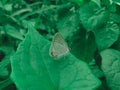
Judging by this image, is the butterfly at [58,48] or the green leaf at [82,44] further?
the green leaf at [82,44]

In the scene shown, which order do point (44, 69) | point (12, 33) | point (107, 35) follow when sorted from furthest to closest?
point (12, 33)
point (107, 35)
point (44, 69)

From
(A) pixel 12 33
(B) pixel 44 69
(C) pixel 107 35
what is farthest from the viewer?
(A) pixel 12 33

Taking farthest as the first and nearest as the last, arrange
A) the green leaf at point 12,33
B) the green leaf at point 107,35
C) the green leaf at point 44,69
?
1. the green leaf at point 12,33
2. the green leaf at point 107,35
3. the green leaf at point 44,69

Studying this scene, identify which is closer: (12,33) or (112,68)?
(112,68)

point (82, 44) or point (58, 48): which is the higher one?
point (58, 48)

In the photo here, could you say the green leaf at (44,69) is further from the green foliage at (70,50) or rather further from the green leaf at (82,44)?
the green leaf at (82,44)

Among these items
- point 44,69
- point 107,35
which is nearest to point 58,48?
point 44,69

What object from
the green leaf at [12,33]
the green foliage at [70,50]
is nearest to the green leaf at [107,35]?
the green foliage at [70,50]

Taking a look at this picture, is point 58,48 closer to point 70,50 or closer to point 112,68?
point 112,68
